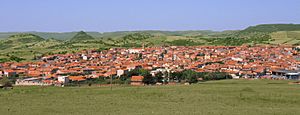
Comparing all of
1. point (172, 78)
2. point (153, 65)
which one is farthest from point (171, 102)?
point (153, 65)

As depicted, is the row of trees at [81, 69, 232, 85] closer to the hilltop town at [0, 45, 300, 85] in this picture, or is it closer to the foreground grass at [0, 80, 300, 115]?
the hilltop town at [0, 45, 300, 85]

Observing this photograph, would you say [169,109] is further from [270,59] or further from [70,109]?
[270,59]

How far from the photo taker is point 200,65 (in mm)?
81500

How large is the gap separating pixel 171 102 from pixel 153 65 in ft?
163

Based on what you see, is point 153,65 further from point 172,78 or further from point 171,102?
point 171,102

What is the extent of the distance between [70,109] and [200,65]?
173 ft

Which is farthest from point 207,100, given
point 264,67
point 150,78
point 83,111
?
point 264,67

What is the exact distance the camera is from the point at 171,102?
116ft

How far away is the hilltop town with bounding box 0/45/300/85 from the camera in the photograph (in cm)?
6812

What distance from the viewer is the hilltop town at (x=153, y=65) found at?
68.1 m

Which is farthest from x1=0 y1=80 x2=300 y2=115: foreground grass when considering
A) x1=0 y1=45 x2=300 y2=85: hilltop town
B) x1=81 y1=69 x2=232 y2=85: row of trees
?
x1=0 y1=45 x2=300 y2=85: hilltop town

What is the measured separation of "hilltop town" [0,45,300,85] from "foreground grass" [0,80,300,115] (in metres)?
15.9

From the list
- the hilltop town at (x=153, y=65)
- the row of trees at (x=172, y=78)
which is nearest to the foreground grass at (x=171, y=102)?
the row of trees at (x=172, y=78)

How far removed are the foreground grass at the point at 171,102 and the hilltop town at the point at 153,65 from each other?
15915 mm
